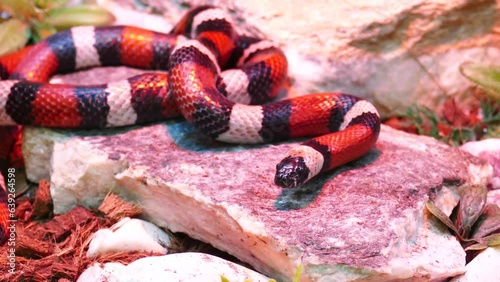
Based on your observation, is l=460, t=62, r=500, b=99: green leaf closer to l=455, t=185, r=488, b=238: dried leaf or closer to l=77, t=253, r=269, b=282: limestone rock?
l=455, t=185, r=488, b=238: dried leaf

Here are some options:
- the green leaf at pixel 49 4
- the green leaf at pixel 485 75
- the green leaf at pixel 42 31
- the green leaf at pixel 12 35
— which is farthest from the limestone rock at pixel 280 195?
the green leaf at pixel 49 4

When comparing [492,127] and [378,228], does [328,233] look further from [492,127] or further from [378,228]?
[492,127]

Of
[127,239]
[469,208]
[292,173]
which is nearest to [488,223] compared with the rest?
[469,208]

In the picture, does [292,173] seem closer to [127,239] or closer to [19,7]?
[127,239]

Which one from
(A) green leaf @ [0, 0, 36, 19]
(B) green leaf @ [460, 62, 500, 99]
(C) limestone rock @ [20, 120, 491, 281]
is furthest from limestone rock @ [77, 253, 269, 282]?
(A) green leaf @ [0, 0, 36, 19]

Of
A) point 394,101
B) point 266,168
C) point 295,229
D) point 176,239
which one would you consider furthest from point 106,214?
point 394,101

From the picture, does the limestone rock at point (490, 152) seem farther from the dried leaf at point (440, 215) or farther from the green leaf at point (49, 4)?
the green leaf at point (49, 4)
